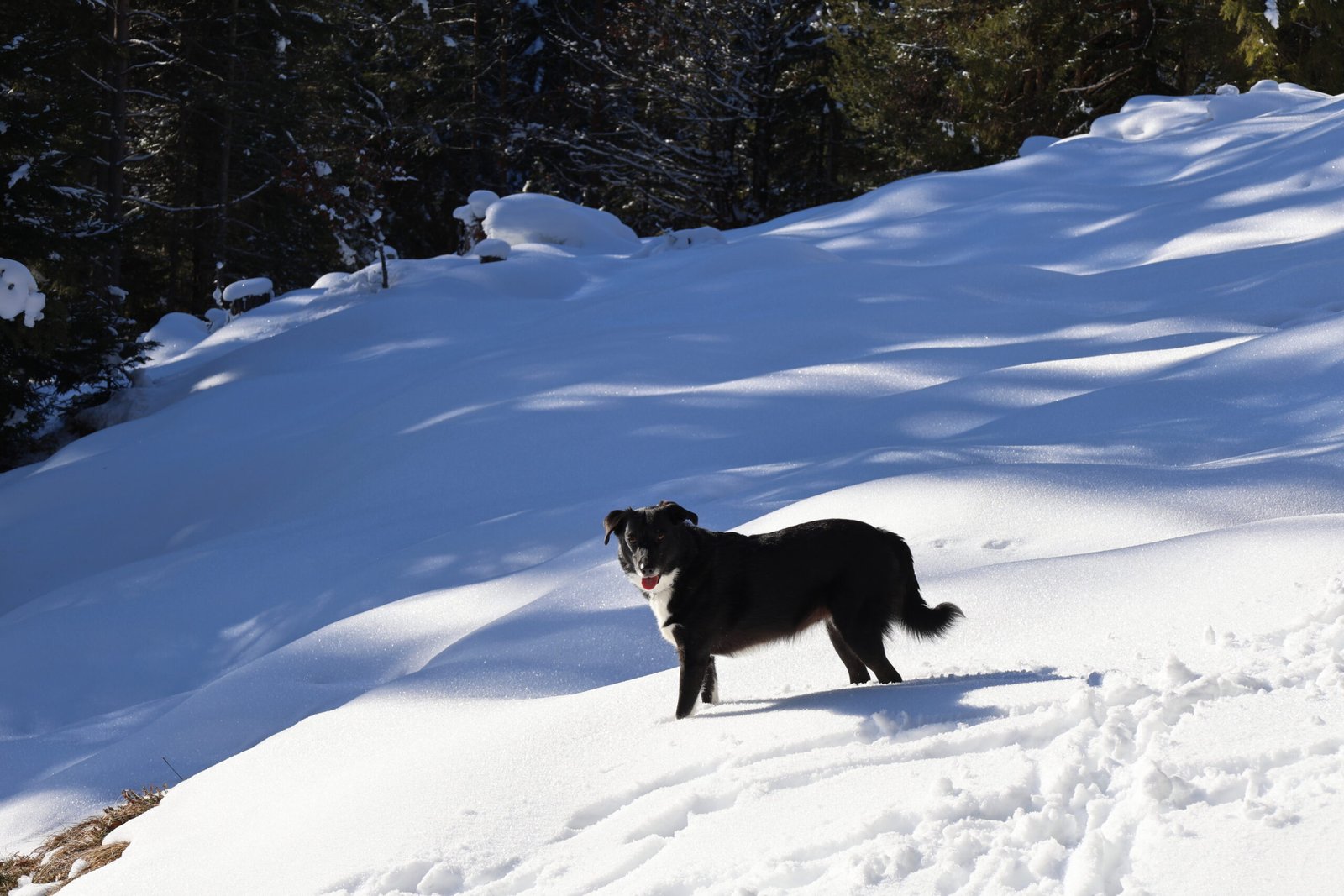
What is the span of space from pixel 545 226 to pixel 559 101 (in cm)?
1403

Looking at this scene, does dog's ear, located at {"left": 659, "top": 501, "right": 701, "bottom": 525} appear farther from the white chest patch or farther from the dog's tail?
the dog's tail

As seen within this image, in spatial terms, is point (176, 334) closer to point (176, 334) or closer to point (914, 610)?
point (176, 334)

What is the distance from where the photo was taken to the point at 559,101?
103 feet

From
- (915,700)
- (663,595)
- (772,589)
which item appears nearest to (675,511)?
(663,595)

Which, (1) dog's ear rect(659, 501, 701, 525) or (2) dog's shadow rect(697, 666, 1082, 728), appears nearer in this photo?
(2) dog's shadow rect(697, 666, 1082, 728)

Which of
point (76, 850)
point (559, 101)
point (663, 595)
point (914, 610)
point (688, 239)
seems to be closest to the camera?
point (663, 595)

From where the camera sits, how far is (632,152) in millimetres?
26734

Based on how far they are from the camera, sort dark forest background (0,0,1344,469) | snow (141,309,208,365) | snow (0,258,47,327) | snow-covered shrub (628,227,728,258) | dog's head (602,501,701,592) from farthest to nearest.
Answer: dark forest background (0,0,1344,469) < snow (141,309,208,365) < snow-covered shrub (628,227,728,258) < snow (0,258,47,327) < dog's head (602,501,701,592)

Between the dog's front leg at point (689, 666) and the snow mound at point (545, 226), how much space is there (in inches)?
598

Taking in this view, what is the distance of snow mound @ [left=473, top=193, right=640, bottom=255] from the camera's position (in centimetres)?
1850

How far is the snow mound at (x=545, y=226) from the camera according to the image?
18500mm

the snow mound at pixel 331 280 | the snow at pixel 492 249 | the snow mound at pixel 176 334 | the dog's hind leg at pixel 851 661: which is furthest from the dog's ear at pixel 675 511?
the snow mound at pixel 176 334

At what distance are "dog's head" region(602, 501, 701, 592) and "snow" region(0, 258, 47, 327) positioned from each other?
8.49m

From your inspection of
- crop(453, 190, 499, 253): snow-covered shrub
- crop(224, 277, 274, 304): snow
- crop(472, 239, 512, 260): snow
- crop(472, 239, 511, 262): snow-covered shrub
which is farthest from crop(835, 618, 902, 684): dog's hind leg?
crop(453, 190, 499, 253): snow-covered shrub
